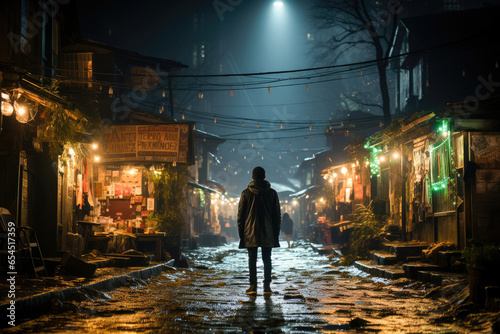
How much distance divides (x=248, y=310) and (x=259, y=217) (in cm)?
278

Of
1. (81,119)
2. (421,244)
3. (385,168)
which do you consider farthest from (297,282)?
(385,168)

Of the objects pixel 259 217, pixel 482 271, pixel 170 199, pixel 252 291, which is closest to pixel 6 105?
pixel 259 217

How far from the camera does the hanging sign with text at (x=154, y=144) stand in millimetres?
22719

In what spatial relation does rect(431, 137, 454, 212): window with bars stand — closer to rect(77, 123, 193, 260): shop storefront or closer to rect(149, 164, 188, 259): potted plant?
rect(77, 123, 193, 260): shop storefront

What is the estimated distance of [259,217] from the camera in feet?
36.4

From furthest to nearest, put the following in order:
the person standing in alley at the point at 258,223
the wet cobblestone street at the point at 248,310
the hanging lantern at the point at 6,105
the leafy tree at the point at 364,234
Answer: the leafy tree at the point at 364,234, the hanging lantern at the point at 6,105, the person standing in alley at the point at 258,223, the wet cobblestone street at the point at 248,310

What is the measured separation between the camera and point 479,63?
Answer: 30594 millimetres

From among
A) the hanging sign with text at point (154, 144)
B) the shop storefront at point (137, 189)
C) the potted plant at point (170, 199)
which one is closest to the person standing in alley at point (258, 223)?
the shop storefront at point (137, 189)

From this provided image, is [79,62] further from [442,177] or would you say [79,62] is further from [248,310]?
[248,310]

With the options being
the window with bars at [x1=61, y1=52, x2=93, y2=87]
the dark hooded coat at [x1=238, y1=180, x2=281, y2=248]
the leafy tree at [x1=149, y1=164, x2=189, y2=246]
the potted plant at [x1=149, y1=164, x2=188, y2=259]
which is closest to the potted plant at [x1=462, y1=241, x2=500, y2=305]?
the dark hooded coat at [x1=238, y1=180, x2=281, y2=248]

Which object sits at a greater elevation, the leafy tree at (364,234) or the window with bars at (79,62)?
the window with bars at (79,62)

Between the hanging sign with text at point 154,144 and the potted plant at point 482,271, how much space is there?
15528 mm

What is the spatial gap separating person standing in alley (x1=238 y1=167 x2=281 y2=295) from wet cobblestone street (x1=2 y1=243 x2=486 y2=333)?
0.59m

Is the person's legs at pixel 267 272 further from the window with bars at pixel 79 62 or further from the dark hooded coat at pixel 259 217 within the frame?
the window with bars at pixel 79 62
